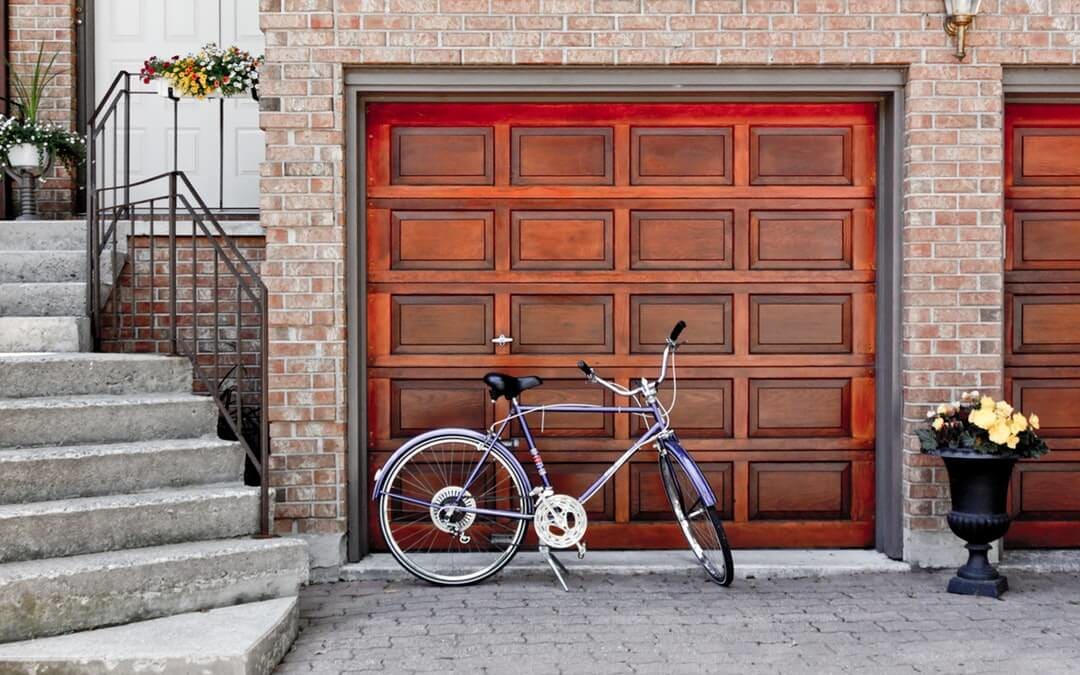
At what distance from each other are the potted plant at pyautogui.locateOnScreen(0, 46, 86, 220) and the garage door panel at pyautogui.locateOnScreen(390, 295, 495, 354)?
237 cm

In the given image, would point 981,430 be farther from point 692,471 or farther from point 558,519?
point 558,519

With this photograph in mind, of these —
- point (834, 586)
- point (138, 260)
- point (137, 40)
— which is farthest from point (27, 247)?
point (834, 586)

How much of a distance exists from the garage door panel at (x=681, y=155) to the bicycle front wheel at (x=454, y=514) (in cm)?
168

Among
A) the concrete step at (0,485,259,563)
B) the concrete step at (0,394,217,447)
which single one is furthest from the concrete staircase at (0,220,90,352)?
the concrete step at (0,485,259,563)

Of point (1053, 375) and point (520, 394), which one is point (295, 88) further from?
point (1053, 375)

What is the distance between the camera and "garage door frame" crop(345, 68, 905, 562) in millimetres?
5273

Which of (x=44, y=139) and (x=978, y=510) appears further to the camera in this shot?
(x=44, y=139)

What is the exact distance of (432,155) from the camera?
17.9ft

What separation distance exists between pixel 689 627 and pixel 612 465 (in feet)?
A: 3.68

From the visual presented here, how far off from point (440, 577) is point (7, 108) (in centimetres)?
397

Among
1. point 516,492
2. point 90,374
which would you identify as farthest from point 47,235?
point 516,492

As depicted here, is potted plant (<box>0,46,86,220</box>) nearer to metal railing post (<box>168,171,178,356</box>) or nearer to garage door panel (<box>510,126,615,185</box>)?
metal railing post (<box>168,171,178,356</box>)

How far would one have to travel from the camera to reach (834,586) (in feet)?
16.6

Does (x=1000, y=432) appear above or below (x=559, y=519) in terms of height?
above
